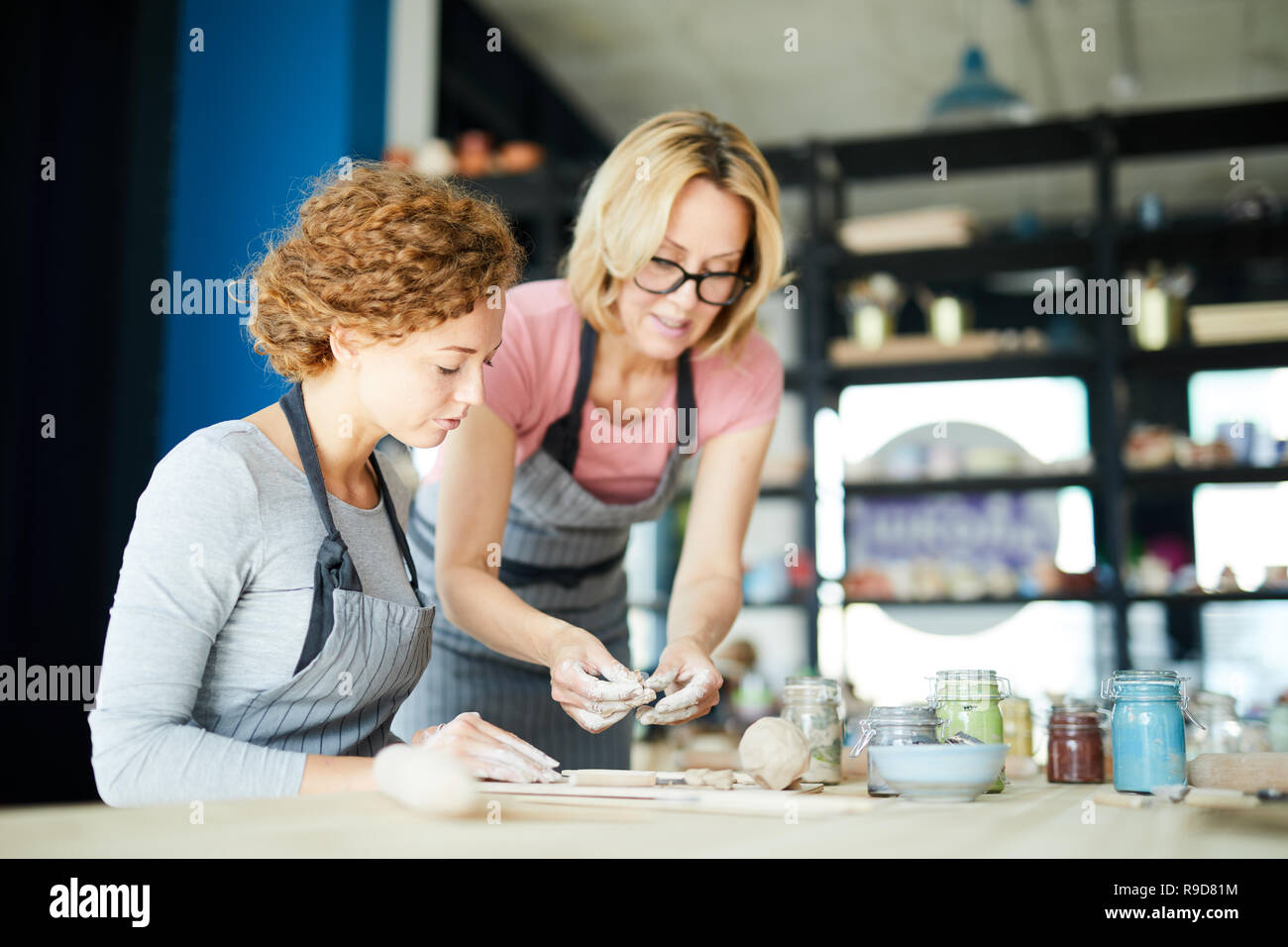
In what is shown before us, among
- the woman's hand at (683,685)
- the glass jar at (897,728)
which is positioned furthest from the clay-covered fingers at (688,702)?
the glass jar at (897,728)

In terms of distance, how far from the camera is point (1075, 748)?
1.64 metres

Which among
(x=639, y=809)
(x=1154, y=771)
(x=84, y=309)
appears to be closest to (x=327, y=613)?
(x=639, y=809)

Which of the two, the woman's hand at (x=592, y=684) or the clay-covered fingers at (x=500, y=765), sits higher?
the woman's hand at (x=592, y=684)

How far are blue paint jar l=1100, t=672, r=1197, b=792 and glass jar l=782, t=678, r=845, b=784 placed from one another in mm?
374

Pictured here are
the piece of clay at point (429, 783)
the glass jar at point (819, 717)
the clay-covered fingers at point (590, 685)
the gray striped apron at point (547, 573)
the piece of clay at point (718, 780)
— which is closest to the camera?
the piece of clay at point (429, 783)

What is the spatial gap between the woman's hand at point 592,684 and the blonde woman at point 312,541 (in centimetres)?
14

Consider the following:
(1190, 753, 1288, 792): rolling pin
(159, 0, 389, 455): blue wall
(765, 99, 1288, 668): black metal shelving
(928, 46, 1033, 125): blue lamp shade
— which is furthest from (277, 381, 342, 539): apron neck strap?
(928, 46, 1033, 125): blue lamp shade

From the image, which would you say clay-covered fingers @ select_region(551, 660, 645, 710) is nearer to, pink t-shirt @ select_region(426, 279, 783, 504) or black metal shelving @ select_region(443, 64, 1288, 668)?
pink t-shirt @ select_region(426, 279, 783, 504)

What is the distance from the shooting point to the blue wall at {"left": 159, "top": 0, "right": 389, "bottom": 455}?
3.63 meters

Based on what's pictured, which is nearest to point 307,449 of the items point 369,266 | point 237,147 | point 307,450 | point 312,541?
point 307,450

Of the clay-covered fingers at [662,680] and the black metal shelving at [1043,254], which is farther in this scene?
the black metal shelving at [1043,254]

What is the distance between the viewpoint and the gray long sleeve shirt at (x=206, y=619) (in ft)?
3.99

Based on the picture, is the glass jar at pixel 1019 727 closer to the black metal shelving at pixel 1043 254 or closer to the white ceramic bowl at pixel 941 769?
the white ceramic bowl at pixel 941 769
